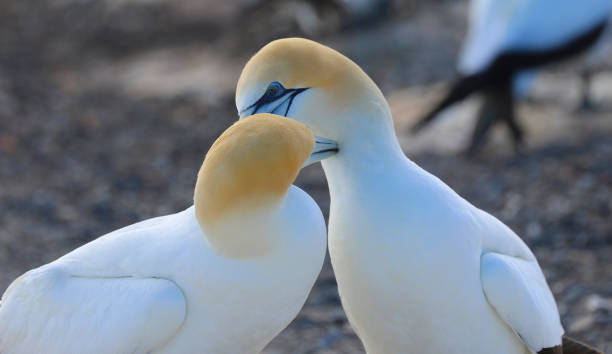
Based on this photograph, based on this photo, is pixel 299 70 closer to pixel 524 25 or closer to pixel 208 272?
pixel 208 272

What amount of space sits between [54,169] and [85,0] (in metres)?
5.02

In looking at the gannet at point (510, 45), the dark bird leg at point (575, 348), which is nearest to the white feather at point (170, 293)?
the dark bird leg at point (575, 348)

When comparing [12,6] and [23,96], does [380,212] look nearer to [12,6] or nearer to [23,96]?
[23,96]

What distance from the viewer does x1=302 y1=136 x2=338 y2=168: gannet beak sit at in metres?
3.02

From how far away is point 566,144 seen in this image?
23.2ft

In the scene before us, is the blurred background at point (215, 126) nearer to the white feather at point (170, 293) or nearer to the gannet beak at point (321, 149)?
the white feather at point (170, 293)

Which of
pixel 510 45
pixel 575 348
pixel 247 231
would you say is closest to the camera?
pixel 247 231

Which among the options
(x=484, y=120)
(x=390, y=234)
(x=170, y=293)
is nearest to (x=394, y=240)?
Answer: (x=390, y=234)

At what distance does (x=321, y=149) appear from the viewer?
304 centimetres

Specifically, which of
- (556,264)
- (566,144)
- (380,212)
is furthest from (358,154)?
(566,144)

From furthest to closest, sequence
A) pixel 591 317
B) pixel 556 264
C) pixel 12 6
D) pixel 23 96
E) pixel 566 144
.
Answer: pixel 12 6
pixel 23 96
pixel 566 144
pixel 556 264
pixel 591 317

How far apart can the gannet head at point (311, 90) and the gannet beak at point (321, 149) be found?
0.05 m

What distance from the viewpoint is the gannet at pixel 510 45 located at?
23.2ft

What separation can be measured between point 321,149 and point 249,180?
0.35 m
